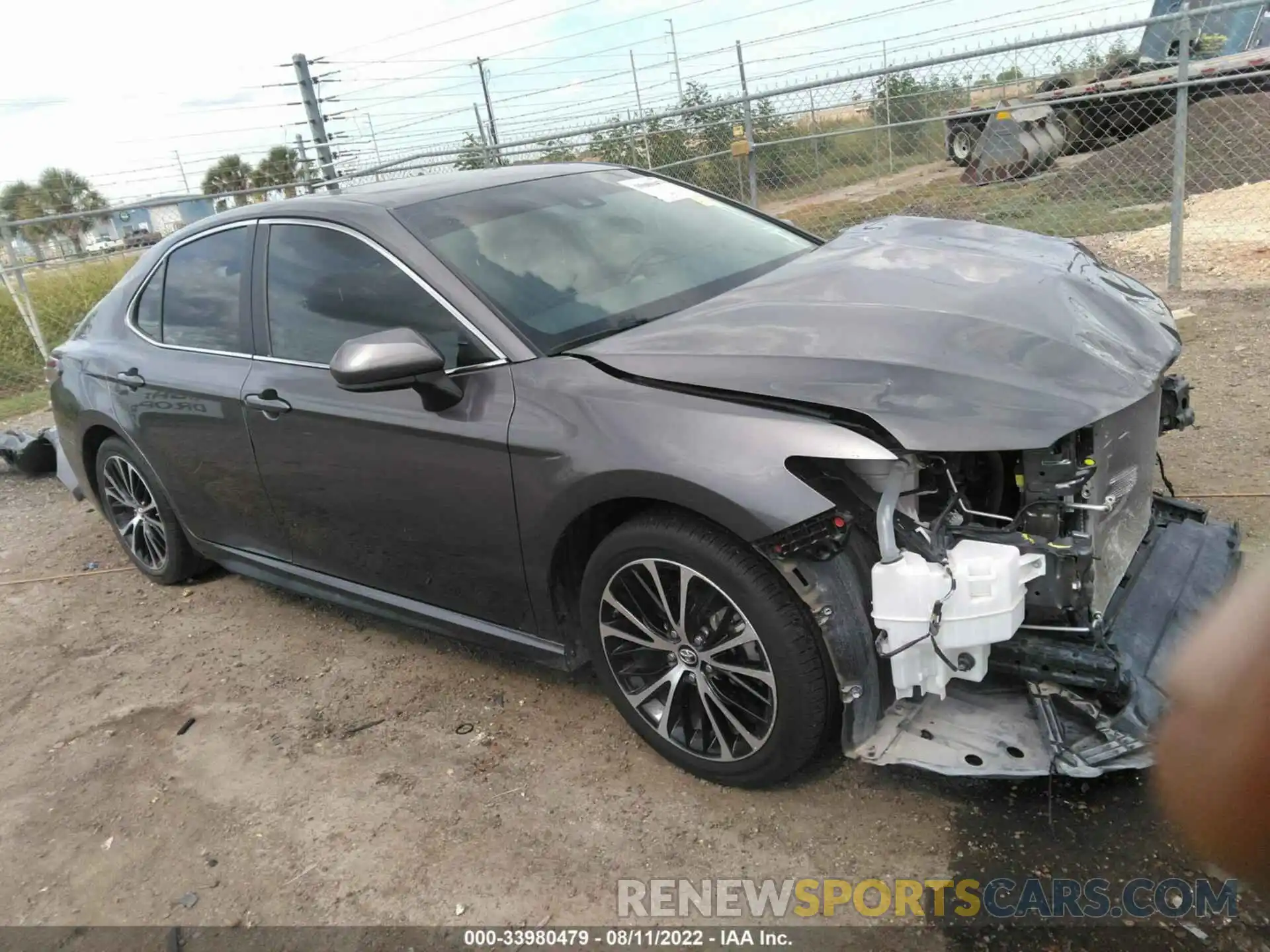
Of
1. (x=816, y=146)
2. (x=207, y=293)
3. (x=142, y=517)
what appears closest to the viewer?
(x=207, y=293)

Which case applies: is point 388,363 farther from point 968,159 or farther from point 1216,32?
point 1216,32

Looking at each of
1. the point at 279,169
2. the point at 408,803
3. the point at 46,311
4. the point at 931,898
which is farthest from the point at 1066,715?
the point at 46,311

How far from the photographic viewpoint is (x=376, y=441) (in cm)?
310

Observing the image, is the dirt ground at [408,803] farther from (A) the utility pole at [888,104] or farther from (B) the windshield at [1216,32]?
(B) the windshield at [1216,32]

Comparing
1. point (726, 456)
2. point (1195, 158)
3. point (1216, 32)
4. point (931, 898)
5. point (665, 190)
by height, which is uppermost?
point (1216, 32)

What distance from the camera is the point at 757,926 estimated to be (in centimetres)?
231

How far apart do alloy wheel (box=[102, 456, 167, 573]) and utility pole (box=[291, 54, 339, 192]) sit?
765 centimetres

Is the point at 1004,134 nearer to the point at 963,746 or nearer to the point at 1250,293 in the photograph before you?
the point at 1250,293

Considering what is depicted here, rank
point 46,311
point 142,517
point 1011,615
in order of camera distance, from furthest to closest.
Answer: point 46,311 < point 142,517 < point 1011,615

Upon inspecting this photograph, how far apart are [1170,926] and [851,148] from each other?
1004cm

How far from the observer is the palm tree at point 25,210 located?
10625 millimetres

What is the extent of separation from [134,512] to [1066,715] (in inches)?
167

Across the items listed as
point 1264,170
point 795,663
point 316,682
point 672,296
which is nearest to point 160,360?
point 316,682

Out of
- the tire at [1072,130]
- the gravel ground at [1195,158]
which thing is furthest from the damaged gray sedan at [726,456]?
the tire at [1072,130]
